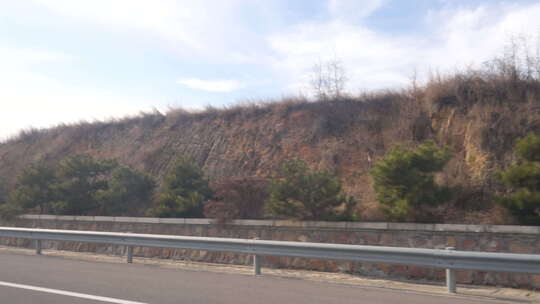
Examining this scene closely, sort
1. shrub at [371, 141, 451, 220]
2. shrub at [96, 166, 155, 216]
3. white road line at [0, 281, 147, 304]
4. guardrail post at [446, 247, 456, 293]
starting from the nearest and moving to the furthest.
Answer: white road line at [0, 281, 147, 304], guardrail post at [446, 247, 456, 293], shrub at [371, 141, 451, 220], shrub at [96, 166, 155, 216]

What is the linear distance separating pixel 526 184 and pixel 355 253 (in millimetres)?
5267

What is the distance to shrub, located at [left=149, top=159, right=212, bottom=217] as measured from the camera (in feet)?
55.1

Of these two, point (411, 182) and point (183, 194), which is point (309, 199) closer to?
point (411, 182)

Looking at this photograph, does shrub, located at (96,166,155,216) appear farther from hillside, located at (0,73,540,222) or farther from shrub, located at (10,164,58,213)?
hillside, located at (0,73,540,222)

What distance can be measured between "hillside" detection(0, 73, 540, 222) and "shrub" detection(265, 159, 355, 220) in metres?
1.43

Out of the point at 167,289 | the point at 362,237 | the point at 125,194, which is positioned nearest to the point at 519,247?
the point at 362,237

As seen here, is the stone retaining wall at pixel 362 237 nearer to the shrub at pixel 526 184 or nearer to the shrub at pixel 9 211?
the shrub at pixel 526 184

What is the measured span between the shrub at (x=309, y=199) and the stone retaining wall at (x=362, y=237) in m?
0.48

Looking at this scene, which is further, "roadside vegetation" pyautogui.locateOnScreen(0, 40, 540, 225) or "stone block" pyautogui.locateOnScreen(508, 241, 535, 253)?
"roadside vegetation" pyautogui.locateOnScreen(0, 40, 540, 225)

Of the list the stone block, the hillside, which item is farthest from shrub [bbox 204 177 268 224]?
the stone block

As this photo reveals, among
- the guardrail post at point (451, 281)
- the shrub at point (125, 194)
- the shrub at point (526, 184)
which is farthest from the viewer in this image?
the shrub at point (125, 194)

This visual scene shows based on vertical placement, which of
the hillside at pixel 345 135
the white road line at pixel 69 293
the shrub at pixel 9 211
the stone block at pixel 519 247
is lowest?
the white road line at pixel 69 293

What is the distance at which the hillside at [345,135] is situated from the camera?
1590 cm

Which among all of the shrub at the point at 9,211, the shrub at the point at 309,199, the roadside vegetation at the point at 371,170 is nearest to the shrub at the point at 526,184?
the roadside vegetation at the point at 371,170
